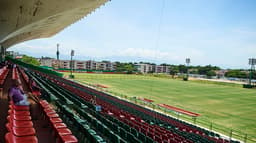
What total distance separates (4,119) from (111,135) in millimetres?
2842

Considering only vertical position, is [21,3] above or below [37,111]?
above

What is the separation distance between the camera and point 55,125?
428 cm

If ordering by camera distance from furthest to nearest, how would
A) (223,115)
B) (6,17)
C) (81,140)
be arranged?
(223,115) < (6,17) < (81,140)

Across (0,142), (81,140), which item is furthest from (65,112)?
(0,142)

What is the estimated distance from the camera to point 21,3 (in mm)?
9312

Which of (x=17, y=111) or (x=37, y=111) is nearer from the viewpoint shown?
(x=17, y=111)

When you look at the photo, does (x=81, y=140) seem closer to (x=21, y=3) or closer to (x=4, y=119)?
(x=4, y=119)

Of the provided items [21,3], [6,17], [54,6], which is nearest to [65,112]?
[21,3]

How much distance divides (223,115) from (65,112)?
1822 cm

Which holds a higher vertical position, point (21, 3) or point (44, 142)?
point (21, 3)

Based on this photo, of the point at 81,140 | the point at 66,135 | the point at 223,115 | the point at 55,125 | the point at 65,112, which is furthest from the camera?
the point at 223,115

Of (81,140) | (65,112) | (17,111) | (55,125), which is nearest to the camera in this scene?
(55,125)

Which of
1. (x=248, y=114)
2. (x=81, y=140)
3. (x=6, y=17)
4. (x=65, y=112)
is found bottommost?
(x=248, y=114)

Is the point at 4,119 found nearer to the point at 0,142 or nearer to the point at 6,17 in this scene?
the point at 0,142
